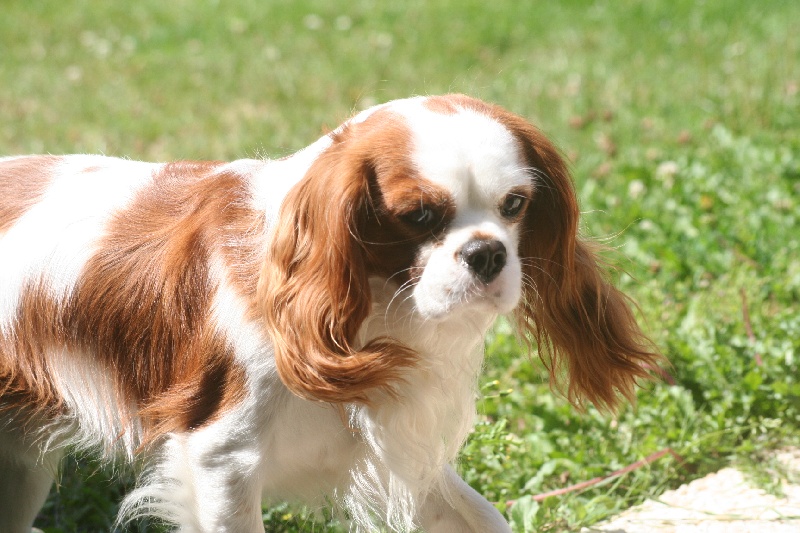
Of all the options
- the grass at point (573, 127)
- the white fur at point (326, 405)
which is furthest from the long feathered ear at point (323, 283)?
the grass at point (573, 127)

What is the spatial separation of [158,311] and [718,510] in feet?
6.10

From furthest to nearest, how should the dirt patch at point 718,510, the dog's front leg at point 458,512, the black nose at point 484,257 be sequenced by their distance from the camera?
1. the dirt patch at point 718,510
2. the dog's front leg at point 458,512
3. the black nose at point 484,257

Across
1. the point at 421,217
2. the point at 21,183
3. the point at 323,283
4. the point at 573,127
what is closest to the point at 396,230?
the point at 421,217

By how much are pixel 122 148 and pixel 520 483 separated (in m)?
3.77

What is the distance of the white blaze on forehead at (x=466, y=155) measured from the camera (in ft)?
7.78

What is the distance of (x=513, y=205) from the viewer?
2.50m

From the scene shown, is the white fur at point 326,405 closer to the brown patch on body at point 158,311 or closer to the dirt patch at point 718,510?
the brown patch on body at point 158,311

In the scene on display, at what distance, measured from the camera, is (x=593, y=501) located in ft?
11.0

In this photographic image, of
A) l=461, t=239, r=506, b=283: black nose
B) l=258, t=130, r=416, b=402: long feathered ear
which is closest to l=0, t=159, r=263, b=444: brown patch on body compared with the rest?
l=258, t=130, r=416, b=402: long feathered ear

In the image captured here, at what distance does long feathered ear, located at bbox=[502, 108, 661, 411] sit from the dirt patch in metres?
0.45

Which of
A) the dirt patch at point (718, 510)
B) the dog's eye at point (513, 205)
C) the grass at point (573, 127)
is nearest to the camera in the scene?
the dog's eye at point (513, 205)

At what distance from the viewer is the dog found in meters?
2.44

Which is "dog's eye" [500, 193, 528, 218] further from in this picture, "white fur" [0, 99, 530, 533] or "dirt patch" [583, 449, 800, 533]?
"dirt patch" [583, 449, 800, 533]

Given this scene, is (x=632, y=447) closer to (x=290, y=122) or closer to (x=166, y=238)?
(x=166, y=238)
